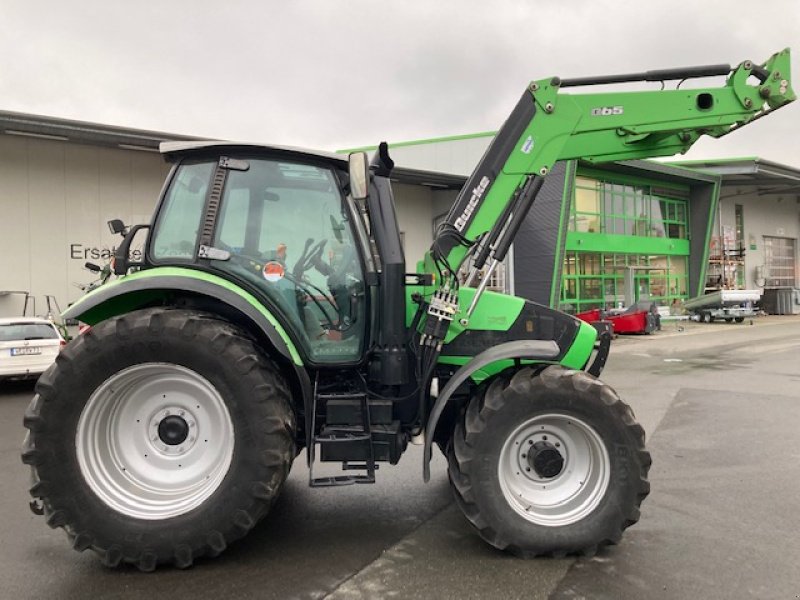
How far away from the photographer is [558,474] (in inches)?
143

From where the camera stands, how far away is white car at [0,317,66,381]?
401 inches

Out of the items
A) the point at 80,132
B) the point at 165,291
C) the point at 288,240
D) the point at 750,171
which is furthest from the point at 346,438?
the point at 750,171

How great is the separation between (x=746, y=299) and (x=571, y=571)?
27492mm

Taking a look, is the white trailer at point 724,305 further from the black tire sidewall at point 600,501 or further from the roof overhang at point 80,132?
the black tire sidewall at point 600,501

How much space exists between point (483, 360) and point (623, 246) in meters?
25.6

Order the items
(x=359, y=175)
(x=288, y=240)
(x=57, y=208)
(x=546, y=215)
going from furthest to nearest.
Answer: (x=546, y=215)
(x=57, y=208)
(x=288, y=240)
(x=359, y=175)

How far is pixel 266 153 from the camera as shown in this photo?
378 centimetres

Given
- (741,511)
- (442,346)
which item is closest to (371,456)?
(442,346)

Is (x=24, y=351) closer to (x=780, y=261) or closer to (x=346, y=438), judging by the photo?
(x=346, y=438)

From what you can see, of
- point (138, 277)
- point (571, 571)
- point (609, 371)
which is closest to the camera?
point (571, 571)

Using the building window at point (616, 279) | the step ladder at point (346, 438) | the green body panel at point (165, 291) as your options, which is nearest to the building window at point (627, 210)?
the building window at point (616, 279)

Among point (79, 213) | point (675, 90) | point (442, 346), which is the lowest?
point (442, 346)

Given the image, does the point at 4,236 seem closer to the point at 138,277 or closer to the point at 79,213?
the point at 79,213

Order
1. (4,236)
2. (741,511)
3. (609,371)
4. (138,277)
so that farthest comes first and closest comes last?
(4,236)
(609,371)
(741,511)
(138,277)
